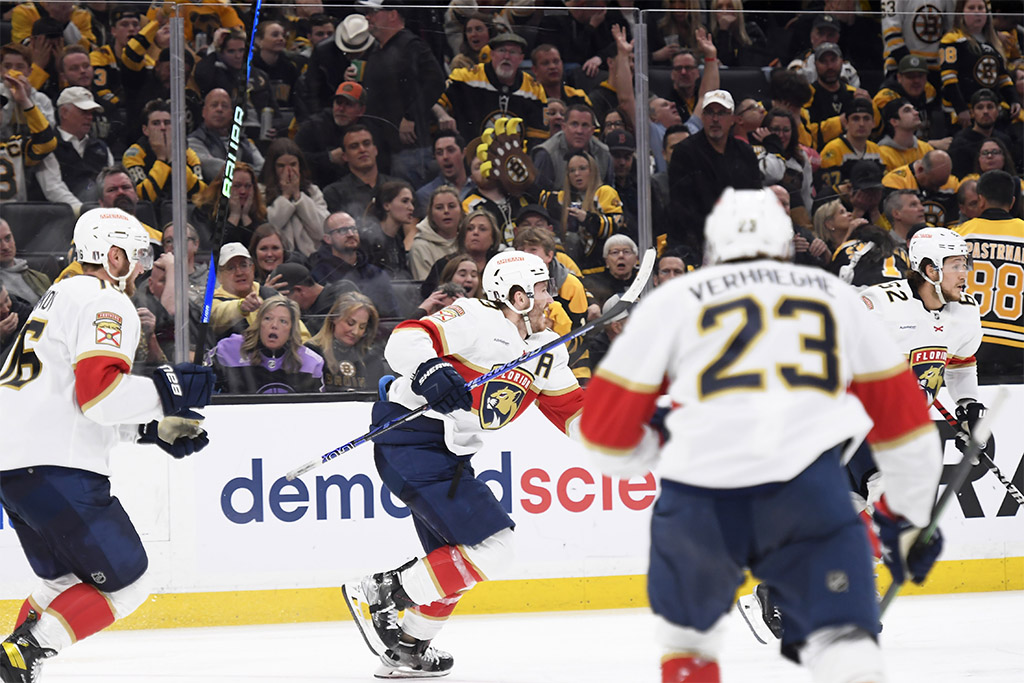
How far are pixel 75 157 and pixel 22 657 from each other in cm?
246

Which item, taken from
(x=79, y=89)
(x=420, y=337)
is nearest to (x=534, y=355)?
(x=420, y=337)

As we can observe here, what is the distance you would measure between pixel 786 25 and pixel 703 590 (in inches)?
173

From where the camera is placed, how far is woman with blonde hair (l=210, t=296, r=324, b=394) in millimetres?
5145

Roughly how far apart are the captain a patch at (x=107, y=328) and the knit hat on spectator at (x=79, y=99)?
7.62 feet

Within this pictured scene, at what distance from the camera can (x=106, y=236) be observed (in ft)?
11.6

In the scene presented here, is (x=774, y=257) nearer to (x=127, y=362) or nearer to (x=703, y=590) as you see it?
(x=703, y=590)

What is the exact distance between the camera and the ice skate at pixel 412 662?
13.2ft

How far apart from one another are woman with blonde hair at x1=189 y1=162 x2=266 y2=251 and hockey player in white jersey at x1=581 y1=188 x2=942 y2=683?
3284 mm

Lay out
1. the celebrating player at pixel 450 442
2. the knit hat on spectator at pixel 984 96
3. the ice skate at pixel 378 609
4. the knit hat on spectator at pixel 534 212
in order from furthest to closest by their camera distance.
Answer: the knit hat on spectator at pixel 984 96
the knit hat on spectator at pixel 534 212
the ice skate at pixel 378 609
the celebrating player at pixel 450 442

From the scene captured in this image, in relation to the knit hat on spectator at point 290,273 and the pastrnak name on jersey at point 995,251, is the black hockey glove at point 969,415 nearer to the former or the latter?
the pastrnak name on jersey at point 995,251

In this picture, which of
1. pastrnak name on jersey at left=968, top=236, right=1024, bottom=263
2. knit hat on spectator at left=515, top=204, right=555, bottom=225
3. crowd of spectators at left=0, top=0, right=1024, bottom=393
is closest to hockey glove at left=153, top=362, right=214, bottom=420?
crowd of spectators at left=0, top=0, right=1024, bottom=393

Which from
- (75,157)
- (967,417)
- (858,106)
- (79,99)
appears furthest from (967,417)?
(79,99)

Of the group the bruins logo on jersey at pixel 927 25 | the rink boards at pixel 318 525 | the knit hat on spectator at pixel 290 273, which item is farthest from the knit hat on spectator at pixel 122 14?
the bruins logo on jersey at pixel 927 25

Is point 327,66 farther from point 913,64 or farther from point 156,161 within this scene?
point 913,64
